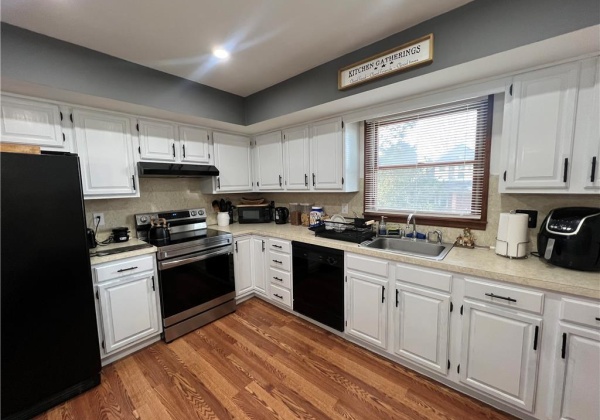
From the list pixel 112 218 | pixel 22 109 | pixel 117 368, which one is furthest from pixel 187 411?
pixel 22 109

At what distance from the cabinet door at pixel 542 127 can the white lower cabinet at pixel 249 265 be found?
2.39 metres

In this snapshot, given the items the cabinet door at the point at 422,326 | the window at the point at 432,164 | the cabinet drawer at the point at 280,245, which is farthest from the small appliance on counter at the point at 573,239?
the cabinet drawer at the point at 280,245

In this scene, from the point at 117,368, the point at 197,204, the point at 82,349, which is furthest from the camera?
the point at 197,204

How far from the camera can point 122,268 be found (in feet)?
6.61

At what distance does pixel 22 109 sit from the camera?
6.08 ft

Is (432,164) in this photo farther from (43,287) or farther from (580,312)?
(43,287)

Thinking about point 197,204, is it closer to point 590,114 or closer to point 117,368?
point 117,368

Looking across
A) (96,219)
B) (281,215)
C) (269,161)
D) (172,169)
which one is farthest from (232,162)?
(96,219)

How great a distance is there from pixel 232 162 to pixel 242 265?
1361 mm

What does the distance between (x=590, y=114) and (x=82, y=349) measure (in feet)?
11.8

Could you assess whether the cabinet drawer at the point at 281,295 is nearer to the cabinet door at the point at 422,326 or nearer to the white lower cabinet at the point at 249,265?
the white lower cabinet at the point at 249,265

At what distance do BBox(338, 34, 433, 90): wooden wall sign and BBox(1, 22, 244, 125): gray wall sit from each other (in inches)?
59.4

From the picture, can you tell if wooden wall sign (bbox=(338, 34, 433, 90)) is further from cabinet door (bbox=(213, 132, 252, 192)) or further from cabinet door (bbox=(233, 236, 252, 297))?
cabinet door (bbox=(233, 236, 252, 297))

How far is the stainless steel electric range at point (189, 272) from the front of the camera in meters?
2.28
